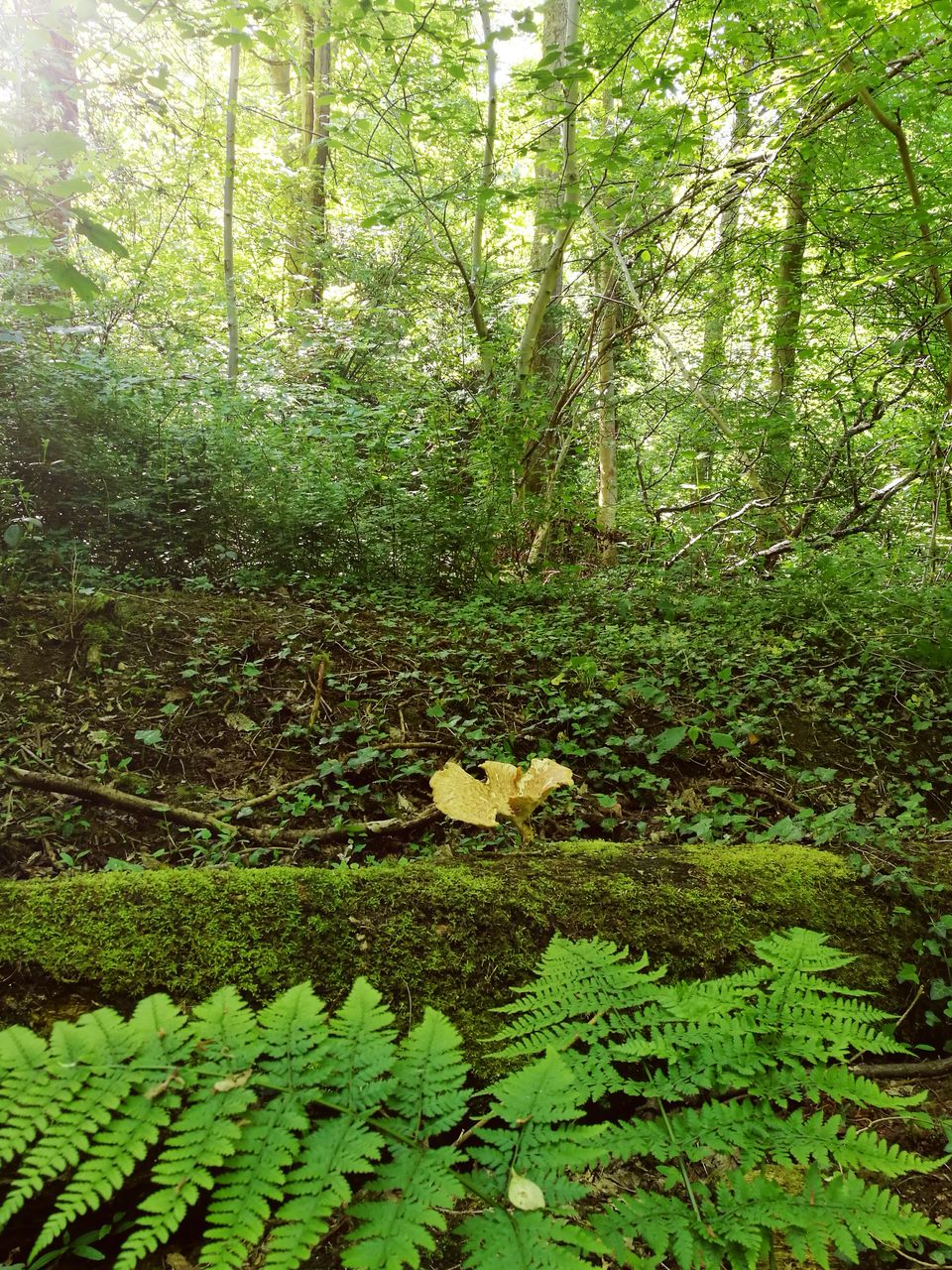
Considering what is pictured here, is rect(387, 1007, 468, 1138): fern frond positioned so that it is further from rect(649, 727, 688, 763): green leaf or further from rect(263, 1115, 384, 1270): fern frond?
rect(649, 727, 688, 763): green leaf

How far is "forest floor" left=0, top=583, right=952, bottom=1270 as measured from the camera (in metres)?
3.00

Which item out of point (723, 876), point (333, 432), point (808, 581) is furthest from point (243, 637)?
point (808, 581)

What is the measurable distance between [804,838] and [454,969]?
5.83ft

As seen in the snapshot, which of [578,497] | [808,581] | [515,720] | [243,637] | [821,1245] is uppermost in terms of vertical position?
A: [578,497]

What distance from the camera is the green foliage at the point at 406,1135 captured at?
35.9 inches

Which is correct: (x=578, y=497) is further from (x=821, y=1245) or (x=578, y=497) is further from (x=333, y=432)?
(x=821, y=1245)

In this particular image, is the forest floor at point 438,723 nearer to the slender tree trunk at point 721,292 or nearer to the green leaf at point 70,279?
the green leaf at point 70,279

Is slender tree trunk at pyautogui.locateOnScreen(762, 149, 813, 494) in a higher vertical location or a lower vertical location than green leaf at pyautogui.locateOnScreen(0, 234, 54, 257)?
higher

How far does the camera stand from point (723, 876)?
2.33 metres

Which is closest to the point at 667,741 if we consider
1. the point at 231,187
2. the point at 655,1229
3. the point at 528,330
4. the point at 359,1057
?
the point at 655,1229

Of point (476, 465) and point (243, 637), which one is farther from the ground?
point (476, 465)

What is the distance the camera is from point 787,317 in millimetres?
7883

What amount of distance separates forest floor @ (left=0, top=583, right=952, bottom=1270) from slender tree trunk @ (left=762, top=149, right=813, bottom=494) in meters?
2.01

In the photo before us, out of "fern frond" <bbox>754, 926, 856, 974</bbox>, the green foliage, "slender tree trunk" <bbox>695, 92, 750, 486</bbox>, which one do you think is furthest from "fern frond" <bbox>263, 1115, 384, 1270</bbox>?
"slender tree trunk" <bbox>695, 92, 750, 486</bbox>
